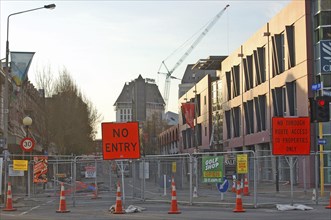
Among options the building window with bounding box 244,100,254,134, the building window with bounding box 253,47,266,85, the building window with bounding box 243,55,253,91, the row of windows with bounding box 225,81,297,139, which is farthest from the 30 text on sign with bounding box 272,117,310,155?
the building window with bounding box 243,55,253,91

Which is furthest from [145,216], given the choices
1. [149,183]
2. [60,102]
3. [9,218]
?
[60,102]

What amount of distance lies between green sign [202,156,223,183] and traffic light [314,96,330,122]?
4.39 meters

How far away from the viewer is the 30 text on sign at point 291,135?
2150 centimetres

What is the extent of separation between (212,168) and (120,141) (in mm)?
6289

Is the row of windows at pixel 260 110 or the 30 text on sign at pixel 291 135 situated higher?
the row of windows at pixel 260 110

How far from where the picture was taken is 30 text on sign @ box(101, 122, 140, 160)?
19.4 meters

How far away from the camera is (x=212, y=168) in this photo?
24500 millimetres

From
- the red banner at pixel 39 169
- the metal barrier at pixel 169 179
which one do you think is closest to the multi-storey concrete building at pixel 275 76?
the metal barrier at pixel 169 179

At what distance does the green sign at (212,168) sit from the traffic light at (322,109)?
4389 mm

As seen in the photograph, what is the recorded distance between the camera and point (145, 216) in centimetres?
1862

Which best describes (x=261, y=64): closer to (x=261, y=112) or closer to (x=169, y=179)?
(x=261, y=112)

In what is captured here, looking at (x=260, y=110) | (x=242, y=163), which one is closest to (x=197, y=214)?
(x=242, y=163)

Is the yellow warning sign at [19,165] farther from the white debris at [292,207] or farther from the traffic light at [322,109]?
the traffic light at [322,109]

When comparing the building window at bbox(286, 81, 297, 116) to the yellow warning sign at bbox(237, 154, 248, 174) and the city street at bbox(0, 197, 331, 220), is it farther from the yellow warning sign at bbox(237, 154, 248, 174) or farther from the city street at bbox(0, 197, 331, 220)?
the city street at bbox(0, 197, 331, 220)
